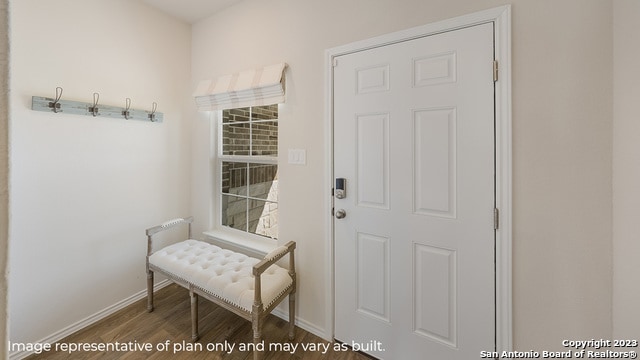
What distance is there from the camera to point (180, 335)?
1909mm

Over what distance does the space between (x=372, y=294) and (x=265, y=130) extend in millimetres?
1614

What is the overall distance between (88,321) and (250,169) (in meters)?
1.73

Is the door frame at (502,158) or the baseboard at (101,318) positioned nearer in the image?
the door frame at (502,158)

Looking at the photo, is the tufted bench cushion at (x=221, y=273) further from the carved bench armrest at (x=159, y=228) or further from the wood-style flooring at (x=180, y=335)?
the wood-style flooring at (x=180, y=335)

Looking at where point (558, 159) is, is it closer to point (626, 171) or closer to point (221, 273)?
point (626, 171)

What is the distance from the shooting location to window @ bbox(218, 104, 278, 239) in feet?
7.63

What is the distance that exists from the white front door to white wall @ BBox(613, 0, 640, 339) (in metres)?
0.45

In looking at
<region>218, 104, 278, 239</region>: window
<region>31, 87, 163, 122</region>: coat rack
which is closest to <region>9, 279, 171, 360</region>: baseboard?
<region>218, 104, 278, 239</region>: window

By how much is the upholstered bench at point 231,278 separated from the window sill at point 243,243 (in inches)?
7.1

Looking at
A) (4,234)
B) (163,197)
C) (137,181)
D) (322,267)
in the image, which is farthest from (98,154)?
(4,234)

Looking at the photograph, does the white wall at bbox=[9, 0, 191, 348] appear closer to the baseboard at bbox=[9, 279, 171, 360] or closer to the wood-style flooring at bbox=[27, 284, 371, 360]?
the baseboard at bbox=[9, 279, 171, 360]

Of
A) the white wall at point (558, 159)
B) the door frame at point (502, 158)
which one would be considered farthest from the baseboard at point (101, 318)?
the white wall at point (558, 159)

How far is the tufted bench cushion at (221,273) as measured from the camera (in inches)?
65.8

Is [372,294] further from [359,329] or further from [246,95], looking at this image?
[246,95]
